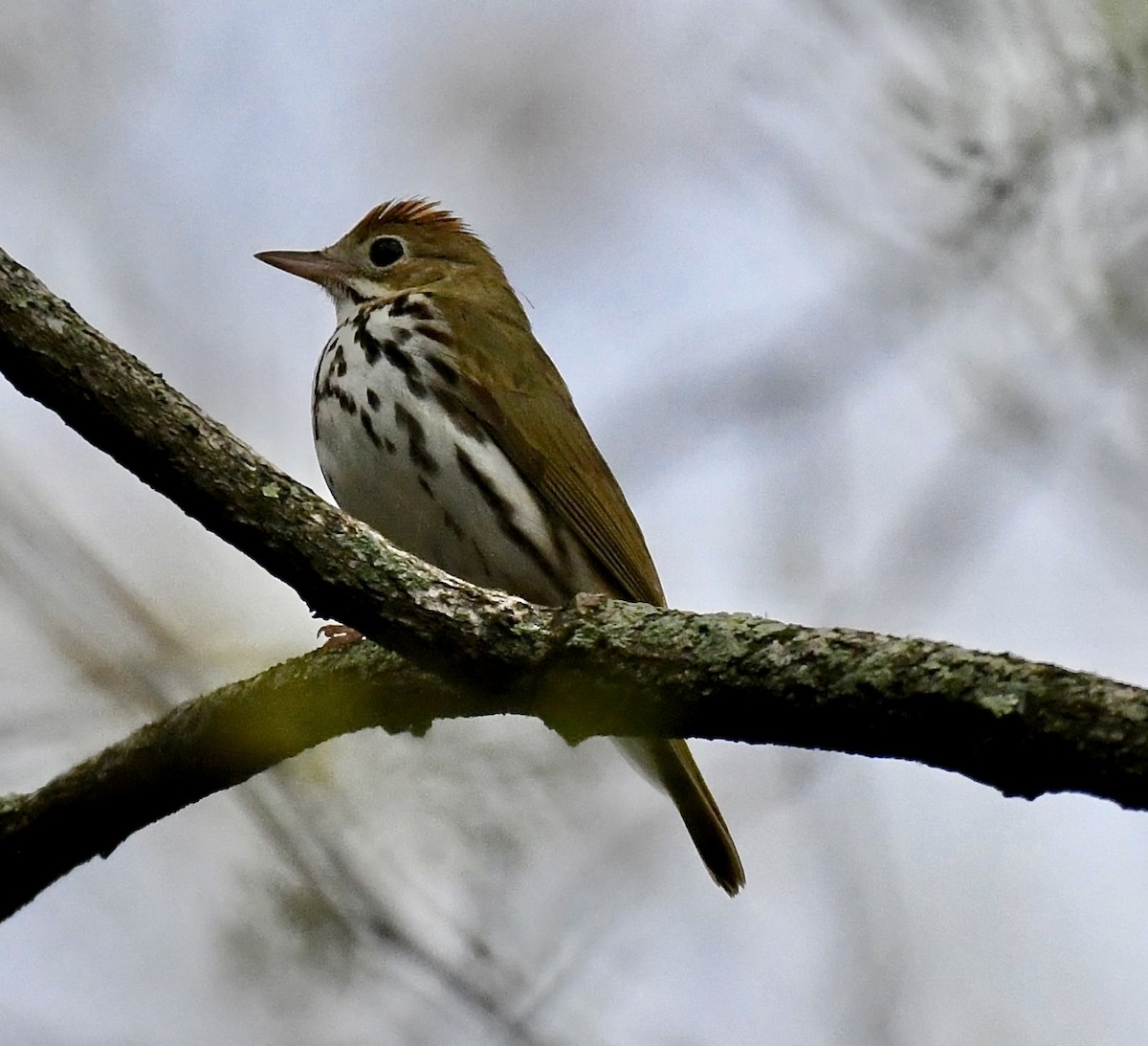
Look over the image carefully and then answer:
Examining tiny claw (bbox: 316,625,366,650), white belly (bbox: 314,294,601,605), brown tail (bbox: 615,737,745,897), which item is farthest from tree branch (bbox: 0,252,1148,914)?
white belly (bbox: 314,294,601,605)

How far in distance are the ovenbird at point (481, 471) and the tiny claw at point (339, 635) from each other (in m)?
0.65

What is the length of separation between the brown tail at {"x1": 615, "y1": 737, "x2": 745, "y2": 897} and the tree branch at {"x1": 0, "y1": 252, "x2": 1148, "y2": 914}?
1.34 metres

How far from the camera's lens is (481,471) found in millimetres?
5145

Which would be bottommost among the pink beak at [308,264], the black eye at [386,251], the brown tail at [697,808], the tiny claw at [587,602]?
the tiny claw at [587,602]

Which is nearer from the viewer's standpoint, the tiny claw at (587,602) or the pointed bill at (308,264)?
the tiny claw at (587,602)

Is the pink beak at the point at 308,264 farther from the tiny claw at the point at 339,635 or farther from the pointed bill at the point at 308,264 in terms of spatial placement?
the tiny claw at the point at 339,635

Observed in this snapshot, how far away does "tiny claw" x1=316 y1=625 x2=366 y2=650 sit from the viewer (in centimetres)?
399

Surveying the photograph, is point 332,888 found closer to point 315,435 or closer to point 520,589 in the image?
point 520,589

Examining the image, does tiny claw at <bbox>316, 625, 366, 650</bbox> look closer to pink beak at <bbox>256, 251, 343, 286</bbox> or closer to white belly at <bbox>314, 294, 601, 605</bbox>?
white belly at <bbox>314, 294, 601, 605</bbox>

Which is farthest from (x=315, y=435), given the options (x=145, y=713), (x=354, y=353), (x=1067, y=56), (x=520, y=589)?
(x=1067, y=56)

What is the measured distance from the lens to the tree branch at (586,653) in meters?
2.71

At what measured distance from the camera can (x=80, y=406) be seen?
311cm

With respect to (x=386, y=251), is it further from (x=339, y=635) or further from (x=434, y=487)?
(x=339, y=635)

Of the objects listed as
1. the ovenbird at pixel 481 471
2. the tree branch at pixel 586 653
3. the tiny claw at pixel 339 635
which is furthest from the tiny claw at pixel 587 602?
the ovenbird at pixel 481 471
